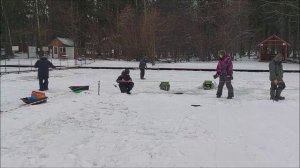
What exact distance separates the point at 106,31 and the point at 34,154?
1878 inches

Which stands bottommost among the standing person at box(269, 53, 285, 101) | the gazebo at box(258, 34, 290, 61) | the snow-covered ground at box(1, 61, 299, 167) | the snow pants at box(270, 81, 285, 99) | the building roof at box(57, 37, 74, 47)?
the snow-covered ground at box(1, 61, 299, 167)

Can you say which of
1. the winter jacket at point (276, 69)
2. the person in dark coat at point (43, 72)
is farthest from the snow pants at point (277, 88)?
the person in dark coat at point (43, 72)

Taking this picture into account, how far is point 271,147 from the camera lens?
28.2ft

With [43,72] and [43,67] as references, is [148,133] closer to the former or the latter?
[43,72]

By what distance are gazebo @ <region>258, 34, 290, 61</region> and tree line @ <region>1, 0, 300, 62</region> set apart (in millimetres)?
2455

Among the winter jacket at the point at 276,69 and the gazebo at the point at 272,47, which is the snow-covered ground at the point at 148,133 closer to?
the winter jacket at the point at 276,69

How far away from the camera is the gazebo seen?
44000 millimetres

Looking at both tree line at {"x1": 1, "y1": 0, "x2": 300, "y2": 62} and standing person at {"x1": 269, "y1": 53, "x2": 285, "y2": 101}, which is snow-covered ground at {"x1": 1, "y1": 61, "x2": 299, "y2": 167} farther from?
tree line at {"x1": 1, "y1": 0, "x2": 300, "y2": 62}

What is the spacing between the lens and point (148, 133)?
373 inches

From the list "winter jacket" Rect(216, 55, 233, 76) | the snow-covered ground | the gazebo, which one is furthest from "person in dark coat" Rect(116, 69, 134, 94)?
the gazebo

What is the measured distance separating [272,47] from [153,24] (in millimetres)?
15386

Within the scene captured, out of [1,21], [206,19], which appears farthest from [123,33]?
[1,21]

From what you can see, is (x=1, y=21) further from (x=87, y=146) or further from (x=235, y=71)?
(x=87, y=146)

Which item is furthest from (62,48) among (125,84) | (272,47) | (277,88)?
(277,88)
